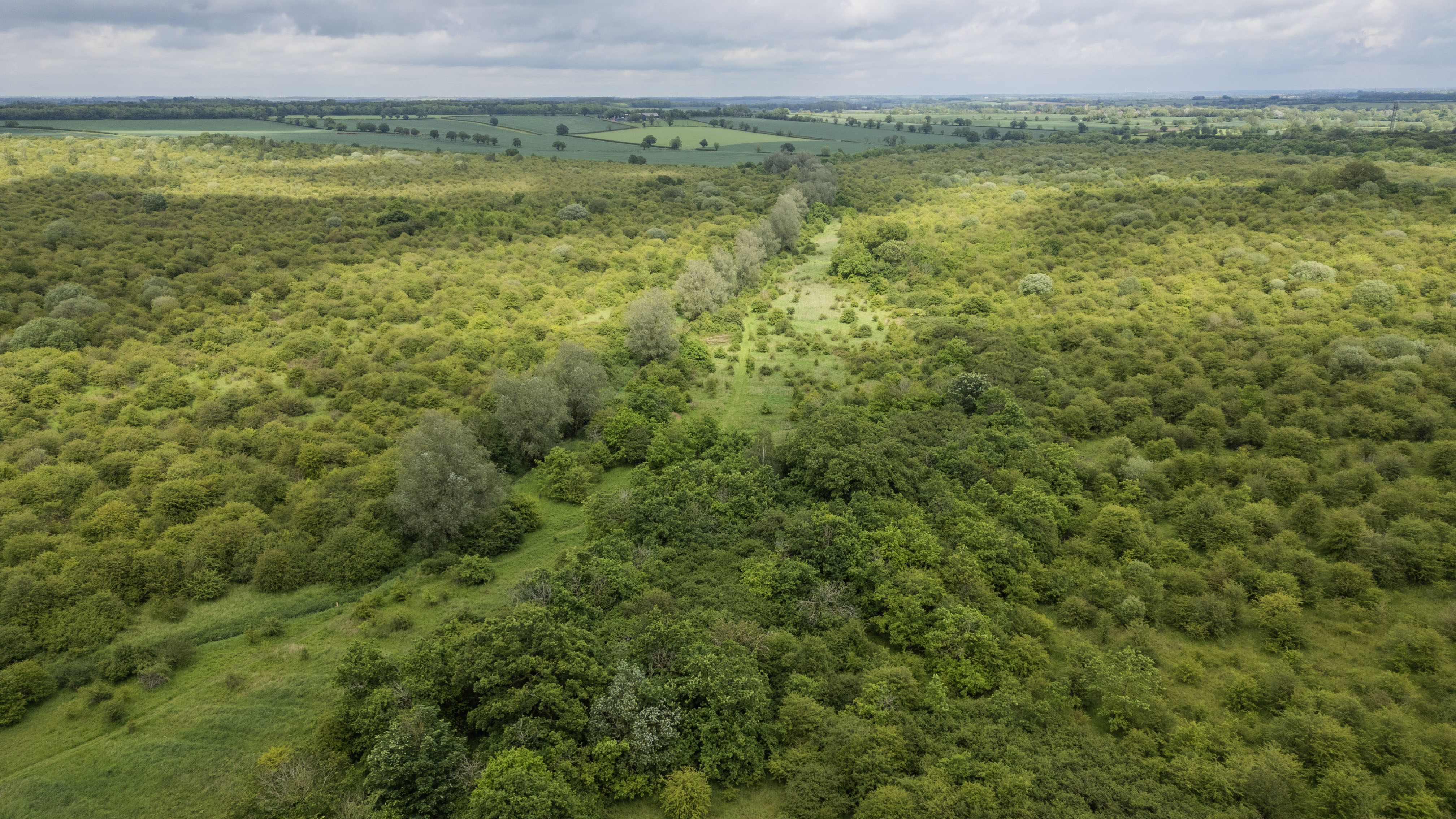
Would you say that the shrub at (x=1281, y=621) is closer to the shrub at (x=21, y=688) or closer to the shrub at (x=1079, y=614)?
the shrub at (x=1079, y=614)

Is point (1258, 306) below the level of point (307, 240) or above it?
below

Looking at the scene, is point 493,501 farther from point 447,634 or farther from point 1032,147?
point 1032,147

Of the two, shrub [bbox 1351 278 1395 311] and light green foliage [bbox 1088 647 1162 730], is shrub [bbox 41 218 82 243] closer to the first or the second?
light green foliage [bbox 1088 647 1162 730]

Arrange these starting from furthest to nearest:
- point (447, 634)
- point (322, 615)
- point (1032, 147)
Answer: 1. point (1032, 147)
2. point (322, 615)
3. point (447, 634)

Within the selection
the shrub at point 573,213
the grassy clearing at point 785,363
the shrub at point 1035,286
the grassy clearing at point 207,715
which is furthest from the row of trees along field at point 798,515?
the shrub at point 573,213

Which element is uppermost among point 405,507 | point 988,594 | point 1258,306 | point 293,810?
point 1258,306

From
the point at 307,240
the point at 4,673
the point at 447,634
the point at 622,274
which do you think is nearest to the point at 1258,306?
the point at 622,274

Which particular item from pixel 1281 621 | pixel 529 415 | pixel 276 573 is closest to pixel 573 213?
pixel 529 415
